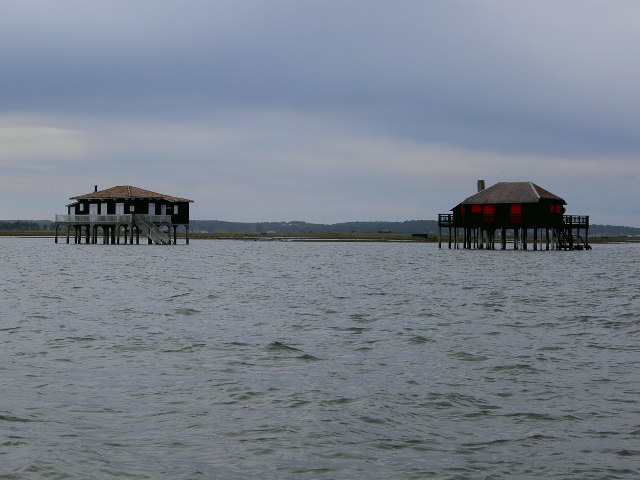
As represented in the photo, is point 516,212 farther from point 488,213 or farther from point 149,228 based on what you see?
point 149,228

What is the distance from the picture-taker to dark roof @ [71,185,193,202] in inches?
3469

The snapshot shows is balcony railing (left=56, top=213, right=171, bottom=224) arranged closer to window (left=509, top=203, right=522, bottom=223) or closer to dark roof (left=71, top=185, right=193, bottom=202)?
dark roof (left=71, top=185, right=193, bottom=202)

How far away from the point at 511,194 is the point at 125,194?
137 feet

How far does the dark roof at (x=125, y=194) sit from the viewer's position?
88.1 m

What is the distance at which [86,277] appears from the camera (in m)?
40.4

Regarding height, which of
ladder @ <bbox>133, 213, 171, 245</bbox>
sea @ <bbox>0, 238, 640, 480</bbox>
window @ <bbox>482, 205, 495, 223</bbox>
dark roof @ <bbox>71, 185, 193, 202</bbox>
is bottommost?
sea @ <bbox>0, 238, 640, 480</bbox>

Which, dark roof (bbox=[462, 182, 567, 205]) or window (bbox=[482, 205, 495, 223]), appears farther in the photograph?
window (bbox=[482, 205, 495, 223])

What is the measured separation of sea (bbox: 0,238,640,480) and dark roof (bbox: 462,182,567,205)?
60179 millimetres

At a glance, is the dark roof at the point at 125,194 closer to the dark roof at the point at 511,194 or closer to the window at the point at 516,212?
the dark roof at the point at 511,194

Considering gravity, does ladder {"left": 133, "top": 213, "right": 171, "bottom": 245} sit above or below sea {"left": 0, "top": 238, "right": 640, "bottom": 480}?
above

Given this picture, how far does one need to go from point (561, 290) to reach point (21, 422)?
2817 cm

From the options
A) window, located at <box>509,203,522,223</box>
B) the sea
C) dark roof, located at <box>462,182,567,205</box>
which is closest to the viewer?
the sea

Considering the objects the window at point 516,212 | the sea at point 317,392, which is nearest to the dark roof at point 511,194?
the window at point 516,212

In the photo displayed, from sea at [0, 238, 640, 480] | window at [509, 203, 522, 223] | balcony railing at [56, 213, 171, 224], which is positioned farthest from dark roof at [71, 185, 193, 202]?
sea at [0, 238, 640, 480]
